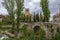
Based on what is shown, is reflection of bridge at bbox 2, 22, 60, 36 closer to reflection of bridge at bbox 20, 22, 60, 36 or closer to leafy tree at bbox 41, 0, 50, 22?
Result: reflection of bridge at bbox 20, 22, 60, 36

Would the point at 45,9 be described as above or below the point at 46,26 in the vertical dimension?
above

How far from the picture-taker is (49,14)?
2770 cm

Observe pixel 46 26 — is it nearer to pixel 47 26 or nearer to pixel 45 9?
pixel 47 26

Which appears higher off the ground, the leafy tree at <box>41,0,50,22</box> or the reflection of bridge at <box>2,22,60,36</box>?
the leafy tree at <box>41,0,50,22</box>

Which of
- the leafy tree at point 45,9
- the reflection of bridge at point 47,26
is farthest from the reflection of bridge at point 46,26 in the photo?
the leafy tree at point 45,9

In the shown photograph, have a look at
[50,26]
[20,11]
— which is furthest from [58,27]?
[20,11]

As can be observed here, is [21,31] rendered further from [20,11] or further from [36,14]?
[36,14]

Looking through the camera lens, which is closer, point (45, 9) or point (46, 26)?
point (46, 26)

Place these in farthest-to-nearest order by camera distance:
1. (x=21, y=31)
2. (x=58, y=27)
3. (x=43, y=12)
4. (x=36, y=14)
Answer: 1. (x=36, y=14)
2. (x=43, y=12)
3. (x=58, y=27)
4. (x=21, y=31)

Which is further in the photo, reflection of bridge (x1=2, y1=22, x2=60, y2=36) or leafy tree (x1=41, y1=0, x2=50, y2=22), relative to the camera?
leafy tree (x1=41, y1=0, x2=50, y2=22)

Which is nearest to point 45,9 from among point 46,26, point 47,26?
point 47,26

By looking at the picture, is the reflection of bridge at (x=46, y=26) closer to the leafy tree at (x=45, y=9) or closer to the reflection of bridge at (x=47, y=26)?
the reflection of bridge at (x=47, y=26)

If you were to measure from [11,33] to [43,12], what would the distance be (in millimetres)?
5409

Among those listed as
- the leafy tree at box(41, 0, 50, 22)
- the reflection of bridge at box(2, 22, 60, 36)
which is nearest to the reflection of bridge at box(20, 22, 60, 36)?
the reflection of bridge at box(2, 22, 60, 36)
